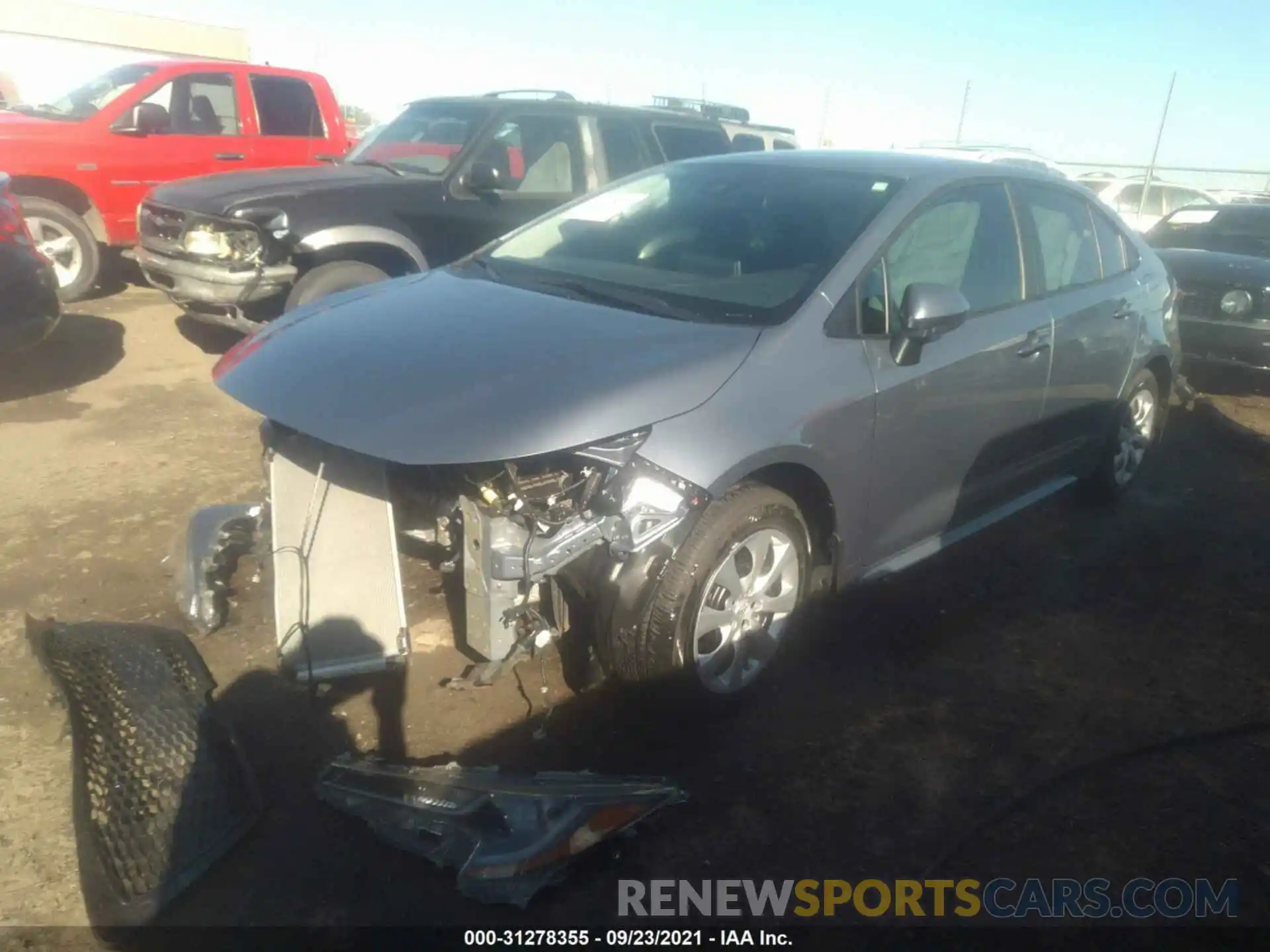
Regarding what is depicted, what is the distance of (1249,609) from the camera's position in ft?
13.6

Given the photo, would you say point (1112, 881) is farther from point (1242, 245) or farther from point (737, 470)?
point (1242, 245)

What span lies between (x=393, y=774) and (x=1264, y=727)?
9.66ft

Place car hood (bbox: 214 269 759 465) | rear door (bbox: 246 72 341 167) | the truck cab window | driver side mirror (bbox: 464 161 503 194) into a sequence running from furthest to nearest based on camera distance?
rear door (bbox: 246 72 341 167) → the truck cab window → driver side mirror (bbox: 464 161 503 194) → car hood (bbox: 214 269 759 465)

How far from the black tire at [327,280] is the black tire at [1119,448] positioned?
4.39 meters

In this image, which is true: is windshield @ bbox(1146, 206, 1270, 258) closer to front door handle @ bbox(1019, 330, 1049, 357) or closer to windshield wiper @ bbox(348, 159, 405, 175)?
front door handle @ bbox(1019, 330, 1049, 357)

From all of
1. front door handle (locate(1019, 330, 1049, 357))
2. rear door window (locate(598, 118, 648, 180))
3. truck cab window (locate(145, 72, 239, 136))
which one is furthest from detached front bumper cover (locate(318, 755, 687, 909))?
truck cab window (locate(145, 72, 239, 136))

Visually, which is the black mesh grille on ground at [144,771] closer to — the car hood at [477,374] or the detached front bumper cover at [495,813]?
the detached front bumper cover at [495,813]

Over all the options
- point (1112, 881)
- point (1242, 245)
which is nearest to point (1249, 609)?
point (1112, 881)

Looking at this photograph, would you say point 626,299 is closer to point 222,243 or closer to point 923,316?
point 923,316

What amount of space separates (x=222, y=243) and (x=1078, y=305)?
5153 mm

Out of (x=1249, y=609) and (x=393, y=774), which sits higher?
(x=393, y=774)

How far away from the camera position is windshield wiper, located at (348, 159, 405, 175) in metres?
6.72

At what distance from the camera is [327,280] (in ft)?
19.9

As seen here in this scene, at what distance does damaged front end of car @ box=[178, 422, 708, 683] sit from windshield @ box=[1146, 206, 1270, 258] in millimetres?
7797
